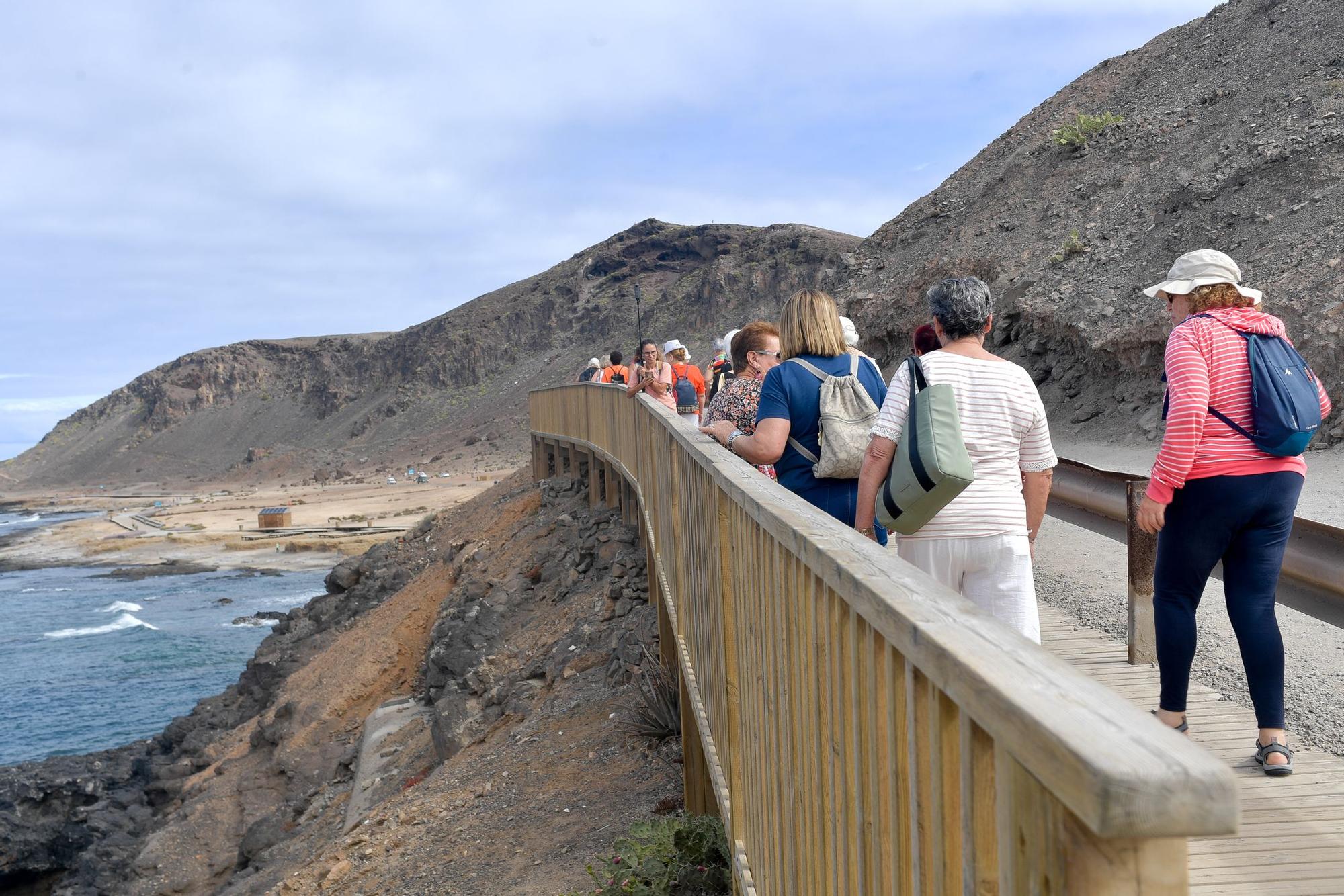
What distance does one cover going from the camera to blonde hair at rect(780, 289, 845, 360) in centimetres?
473

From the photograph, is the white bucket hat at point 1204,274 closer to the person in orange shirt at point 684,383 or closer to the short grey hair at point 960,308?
the short grey hair at point 960,308

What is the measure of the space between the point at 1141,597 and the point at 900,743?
171 inches

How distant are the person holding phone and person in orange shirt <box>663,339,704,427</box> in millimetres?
87

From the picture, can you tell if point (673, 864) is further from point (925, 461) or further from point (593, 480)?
point (593, 480)

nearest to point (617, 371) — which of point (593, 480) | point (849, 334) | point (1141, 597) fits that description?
point (593, 480)

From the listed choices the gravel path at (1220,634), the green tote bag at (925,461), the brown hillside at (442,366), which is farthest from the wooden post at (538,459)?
the brown hillside at (442,366)

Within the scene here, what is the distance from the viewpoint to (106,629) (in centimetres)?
3753

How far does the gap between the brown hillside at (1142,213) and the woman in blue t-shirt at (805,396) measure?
936 cm

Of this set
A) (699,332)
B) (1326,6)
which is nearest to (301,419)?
(699,332)

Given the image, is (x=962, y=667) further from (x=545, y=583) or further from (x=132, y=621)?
(x=132, y=621)

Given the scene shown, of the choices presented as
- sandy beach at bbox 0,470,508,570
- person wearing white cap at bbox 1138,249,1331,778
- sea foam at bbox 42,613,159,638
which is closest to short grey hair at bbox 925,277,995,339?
person wearing white cap at bbox 1138,249,1331,778

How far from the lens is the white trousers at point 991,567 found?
3.87 metres

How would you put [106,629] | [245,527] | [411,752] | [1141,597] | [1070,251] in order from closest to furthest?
[1141,597]
[411,752]
[1070,251]
[106,629]
[245,527]

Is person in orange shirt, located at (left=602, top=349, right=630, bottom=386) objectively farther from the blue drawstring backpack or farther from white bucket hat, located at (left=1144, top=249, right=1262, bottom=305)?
the blue drawstring backpack
